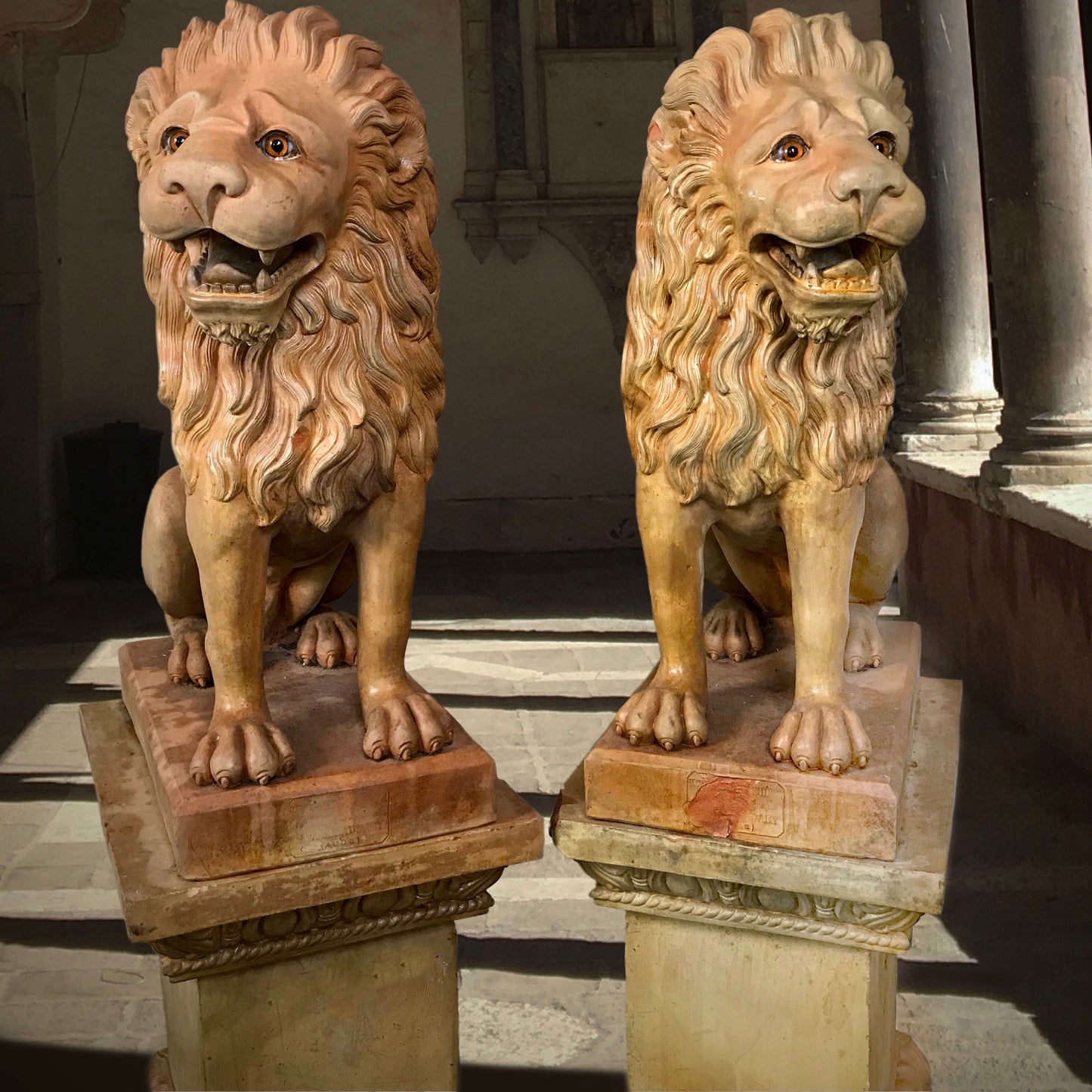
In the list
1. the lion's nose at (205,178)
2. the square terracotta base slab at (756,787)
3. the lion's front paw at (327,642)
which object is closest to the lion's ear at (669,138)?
the lion's nose at (205,178)

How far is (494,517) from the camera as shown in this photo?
347 inches

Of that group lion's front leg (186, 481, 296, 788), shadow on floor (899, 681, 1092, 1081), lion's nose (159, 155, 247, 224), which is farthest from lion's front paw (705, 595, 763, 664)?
shadow on floor (899, 681, 1092, 1081)

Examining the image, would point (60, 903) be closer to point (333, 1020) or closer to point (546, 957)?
point (546, 957)

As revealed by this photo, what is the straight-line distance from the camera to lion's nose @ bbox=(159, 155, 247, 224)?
145 cm

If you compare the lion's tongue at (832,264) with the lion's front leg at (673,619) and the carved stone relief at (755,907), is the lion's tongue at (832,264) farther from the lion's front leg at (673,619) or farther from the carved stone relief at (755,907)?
the carved stone relief at (755,907)

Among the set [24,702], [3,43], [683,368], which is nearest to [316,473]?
[683,368]

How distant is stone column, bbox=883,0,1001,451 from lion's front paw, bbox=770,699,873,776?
3845mm

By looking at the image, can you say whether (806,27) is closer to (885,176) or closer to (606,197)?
(885,176)

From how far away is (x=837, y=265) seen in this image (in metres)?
1.52

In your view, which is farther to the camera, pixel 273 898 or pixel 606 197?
pixel 606 197

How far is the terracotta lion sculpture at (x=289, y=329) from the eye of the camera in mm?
1530

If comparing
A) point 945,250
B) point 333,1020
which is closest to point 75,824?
point 333,1020

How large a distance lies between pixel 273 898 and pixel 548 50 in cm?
789

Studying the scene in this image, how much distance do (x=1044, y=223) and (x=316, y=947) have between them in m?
3.49
